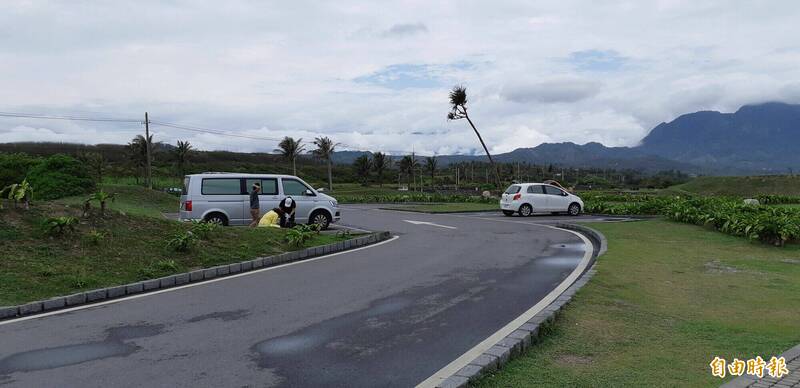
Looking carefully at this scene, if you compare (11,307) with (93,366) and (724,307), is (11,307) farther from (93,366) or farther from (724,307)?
(724,307)

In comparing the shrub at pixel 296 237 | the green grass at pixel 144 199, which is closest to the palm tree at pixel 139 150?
the green grass at pixel 144 199

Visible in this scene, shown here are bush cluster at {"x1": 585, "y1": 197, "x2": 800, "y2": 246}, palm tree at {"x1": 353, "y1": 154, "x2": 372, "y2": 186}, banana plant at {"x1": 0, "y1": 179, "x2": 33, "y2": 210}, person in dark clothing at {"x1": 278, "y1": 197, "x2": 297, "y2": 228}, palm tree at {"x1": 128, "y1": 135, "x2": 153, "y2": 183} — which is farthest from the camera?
palm tree at {"x1": 353, "y1": 154, "x2": 372, "y2": 186}

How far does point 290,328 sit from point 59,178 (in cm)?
2463

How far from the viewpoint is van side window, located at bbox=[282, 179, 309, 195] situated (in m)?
17.2

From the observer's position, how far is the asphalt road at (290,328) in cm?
487

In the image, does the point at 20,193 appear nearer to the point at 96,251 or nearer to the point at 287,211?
the point at 96,251

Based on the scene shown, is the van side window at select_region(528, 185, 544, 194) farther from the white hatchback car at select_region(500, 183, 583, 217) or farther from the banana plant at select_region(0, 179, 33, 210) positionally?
the banana plant at select_region(0, 179, 33, 210)

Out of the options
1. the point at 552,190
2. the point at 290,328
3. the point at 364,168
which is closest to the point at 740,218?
the point at 552,190

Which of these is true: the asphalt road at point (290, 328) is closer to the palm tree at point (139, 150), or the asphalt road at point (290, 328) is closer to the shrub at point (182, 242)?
the shrub at point (182, 242)

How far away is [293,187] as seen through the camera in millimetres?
17297

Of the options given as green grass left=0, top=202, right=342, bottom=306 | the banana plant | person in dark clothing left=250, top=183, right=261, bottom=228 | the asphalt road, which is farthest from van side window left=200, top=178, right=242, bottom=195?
the asphalt road

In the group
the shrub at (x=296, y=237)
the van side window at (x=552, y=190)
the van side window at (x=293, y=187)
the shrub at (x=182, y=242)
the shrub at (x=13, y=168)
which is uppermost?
the shrub at (x=13, y=168)

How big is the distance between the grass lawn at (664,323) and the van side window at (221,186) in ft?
32.9

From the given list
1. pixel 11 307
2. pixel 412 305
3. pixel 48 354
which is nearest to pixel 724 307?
pixel 412 305
